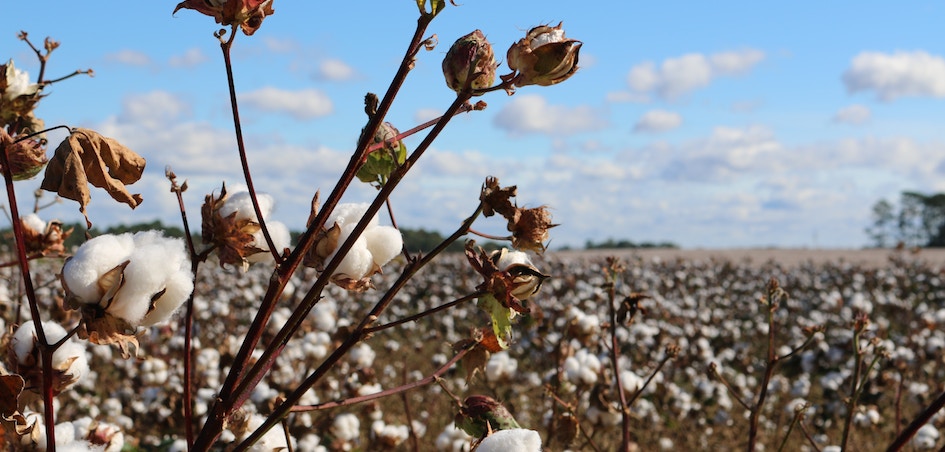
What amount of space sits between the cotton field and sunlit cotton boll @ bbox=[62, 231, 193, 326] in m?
0.06

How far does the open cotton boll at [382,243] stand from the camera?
3.28 feet

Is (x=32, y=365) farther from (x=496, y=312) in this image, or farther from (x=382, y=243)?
(x=496, y=312)

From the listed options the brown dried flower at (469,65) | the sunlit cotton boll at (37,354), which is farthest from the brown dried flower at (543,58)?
the sunlit cotton boll at (37,354)

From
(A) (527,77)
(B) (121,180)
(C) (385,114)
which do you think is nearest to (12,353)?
(B) (121,180)

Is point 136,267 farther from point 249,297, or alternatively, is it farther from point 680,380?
point 680,380

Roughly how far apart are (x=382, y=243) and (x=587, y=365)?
2.16 metres

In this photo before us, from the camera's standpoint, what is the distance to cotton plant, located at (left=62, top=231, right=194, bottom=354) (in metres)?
0.79

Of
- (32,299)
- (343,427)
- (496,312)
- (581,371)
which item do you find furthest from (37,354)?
(343,427)

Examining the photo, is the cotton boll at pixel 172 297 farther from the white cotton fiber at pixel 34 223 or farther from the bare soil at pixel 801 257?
the bare soil at pixel 801 257

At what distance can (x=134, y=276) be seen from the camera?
0.80 m

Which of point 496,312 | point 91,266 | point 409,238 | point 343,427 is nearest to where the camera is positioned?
point 91,266

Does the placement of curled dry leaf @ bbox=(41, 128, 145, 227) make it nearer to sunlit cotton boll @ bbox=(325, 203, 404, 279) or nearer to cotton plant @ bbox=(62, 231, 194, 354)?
cotton plant @ bbox=(62, 231, 194, 354)

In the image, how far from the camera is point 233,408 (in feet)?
2.89

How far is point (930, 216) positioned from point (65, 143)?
68.7 metres
